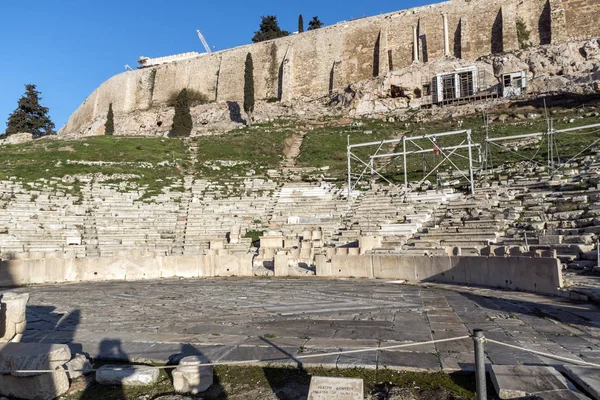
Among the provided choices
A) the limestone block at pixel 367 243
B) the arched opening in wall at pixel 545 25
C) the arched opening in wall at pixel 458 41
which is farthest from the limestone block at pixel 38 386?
the arched opening in wall at pixel 458 41

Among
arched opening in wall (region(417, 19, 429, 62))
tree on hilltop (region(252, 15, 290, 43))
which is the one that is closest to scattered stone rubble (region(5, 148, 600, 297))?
arched opening in wall (region(417, 19, 429, 62))

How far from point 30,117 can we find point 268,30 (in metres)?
40.3

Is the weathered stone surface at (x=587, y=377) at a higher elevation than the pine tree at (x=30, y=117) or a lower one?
lower

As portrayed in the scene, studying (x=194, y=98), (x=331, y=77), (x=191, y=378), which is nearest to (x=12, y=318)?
(x=191, y=378)

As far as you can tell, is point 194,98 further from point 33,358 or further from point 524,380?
point 524,380

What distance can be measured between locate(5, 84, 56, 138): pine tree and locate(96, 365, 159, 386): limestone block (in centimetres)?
6490

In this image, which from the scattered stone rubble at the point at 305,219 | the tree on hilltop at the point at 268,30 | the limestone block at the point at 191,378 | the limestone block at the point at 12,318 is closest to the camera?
the limestone block at the point at 191,378

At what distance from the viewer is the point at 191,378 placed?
4398 millimetres

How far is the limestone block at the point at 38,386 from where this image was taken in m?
4.47

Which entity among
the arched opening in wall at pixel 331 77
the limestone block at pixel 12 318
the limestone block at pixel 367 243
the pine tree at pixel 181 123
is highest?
the arched opening in wall at pixel 331 77

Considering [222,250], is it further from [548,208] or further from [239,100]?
[239,100]

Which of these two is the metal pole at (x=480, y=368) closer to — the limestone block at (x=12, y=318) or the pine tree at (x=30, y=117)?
the limestone block at (x=12, y=318)

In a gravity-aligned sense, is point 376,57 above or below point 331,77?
above

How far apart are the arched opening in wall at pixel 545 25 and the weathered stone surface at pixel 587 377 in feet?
162
